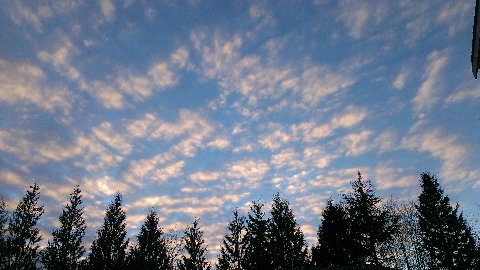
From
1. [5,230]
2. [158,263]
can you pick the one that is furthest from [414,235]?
[5,230]

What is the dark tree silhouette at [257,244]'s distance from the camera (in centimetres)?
3841

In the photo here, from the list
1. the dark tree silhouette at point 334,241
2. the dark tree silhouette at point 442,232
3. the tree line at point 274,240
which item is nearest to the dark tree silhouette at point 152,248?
the tree line at point 274,240

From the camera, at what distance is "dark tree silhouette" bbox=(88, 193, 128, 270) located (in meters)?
33.7

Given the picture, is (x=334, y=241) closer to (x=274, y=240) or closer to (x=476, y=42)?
(x=274, y=240)

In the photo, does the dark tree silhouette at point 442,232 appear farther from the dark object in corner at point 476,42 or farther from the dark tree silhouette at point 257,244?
the dark object in corner at point 476,42

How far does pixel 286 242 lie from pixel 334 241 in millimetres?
6271

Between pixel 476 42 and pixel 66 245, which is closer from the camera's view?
pixel 476 42

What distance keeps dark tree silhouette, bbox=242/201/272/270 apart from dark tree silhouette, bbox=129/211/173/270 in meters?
10.3

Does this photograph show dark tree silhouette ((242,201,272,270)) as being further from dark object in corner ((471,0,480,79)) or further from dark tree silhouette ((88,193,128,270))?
dark object in corner ((471,0,480,79))

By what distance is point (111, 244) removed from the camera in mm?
35000

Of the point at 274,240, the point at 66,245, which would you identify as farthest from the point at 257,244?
the point at 66,245

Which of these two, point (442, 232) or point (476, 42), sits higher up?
point (442, 232)

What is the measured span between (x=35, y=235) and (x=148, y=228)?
12385mm

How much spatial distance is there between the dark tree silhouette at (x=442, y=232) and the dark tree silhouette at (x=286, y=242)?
1519cm
